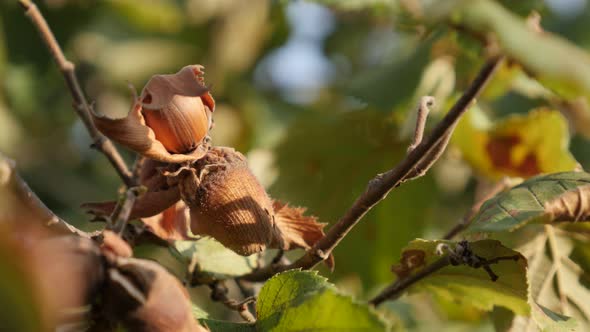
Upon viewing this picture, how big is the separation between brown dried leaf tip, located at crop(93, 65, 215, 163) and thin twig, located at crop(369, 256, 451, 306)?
1.45 ft

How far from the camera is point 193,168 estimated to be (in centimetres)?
116

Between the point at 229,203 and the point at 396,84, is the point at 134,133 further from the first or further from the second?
the point at 396,84

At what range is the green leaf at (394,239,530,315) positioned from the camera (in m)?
1.20

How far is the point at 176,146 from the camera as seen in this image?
115 cm

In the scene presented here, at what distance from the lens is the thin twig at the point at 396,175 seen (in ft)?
3.27

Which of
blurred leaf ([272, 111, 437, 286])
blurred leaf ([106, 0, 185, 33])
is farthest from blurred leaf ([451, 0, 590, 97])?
blurred leaf ([106, 0, 185, 33])

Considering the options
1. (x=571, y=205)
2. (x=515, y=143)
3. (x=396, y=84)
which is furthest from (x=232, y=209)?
(x=515, y=143)

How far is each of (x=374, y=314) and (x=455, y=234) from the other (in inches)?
28.7

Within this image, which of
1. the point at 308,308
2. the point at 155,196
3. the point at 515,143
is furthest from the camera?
the point at 515,143

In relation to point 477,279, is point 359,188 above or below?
below

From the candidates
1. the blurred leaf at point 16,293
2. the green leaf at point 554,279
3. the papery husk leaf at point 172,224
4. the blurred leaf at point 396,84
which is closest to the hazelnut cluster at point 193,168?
the papery husk leaf at point 172,224

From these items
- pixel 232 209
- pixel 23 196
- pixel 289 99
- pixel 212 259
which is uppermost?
pixel 23 196

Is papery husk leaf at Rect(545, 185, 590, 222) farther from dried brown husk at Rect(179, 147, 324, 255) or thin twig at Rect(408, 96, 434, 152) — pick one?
dried brown husk at Rect(179, 147, 324, 255)

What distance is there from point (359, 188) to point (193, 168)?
0.93 meters
